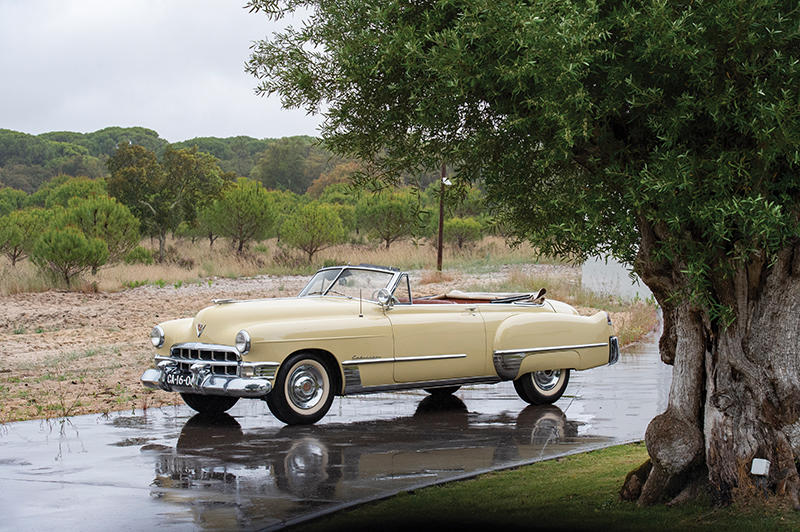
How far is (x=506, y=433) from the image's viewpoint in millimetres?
10422

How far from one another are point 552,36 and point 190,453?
5266mm

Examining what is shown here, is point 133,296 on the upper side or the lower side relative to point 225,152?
lower

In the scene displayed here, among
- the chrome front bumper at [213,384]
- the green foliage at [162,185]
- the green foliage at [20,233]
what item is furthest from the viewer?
the green foliage at [162,185]

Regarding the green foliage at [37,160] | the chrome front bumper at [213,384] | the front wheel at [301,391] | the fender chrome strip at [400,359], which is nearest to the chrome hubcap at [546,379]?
the fender chrome strip at [400,359]

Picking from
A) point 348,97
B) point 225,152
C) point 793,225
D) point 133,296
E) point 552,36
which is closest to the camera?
point 552,36

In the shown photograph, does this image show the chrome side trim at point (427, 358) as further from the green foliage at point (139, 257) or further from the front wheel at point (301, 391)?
the green foliage at point (139, 257)

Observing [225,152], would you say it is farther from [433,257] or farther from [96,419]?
[96,419]

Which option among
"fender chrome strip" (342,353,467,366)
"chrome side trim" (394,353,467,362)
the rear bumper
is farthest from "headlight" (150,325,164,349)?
the rear bumper

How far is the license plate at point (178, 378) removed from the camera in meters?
10.6

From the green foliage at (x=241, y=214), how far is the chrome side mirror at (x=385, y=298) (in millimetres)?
37577

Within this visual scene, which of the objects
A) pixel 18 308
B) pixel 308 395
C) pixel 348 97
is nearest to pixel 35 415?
pixel 308 395

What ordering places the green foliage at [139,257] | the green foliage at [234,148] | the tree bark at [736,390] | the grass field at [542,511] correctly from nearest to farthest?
the grass field at [542,511] → the tree bark at [736,390] → the green foliage at [139,257] → the green foliage at [234,148]

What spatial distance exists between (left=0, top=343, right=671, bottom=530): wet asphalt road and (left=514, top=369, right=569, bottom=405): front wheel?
0.17m

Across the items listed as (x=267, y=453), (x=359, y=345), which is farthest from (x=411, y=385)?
(x=267, y=453)
